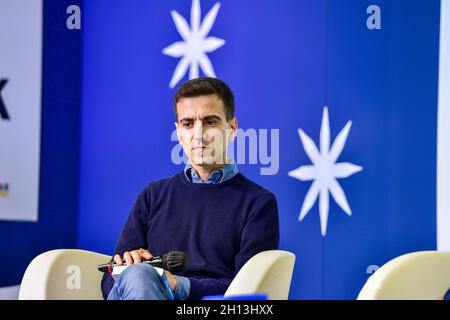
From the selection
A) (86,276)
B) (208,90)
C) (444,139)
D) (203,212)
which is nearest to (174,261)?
(203,212)

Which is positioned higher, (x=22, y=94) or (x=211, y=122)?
(x=22, y=94)

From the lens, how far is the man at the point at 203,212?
2.03 m

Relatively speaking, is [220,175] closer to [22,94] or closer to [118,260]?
[118,260]

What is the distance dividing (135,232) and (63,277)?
258mm

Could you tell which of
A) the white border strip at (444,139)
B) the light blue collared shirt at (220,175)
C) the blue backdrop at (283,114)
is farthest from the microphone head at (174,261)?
the white border strip at (444,139)

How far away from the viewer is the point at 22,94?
2758 mm

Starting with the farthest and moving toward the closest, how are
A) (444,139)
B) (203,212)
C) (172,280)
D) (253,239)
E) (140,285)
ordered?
(444,139)
(203,212)
(253,239)
(172,280)
(140,285)

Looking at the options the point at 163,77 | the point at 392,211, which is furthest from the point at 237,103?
the point at 392,211

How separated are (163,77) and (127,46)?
193 millimetres

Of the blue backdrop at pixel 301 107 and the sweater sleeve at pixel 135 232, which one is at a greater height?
the blue backdrop at pixel 301 107

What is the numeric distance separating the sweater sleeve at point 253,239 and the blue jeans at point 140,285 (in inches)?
5.4

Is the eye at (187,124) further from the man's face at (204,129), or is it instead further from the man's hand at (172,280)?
the man's hand at (172,280)

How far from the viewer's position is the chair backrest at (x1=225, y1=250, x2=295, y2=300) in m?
1.80

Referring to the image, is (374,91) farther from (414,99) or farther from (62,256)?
(62,256)
